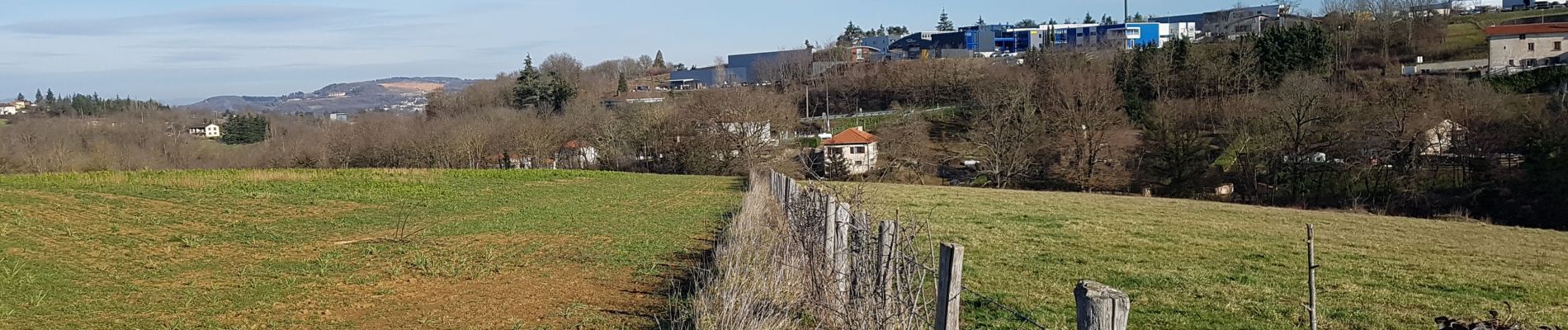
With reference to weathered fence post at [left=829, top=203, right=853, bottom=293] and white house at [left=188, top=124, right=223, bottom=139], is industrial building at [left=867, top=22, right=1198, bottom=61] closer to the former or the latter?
white house at [left=188, top=124, right=223, bottom=139]

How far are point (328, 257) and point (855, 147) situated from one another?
42.8 meters

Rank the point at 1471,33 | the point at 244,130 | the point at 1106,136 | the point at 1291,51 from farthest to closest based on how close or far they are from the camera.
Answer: the point at 244,130 < the point at 1471,33 < the point at 1291,51 < the point at 1106,136

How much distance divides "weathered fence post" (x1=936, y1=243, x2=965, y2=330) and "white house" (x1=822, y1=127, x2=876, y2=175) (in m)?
46.8

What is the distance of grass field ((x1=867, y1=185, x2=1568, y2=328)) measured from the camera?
978cm

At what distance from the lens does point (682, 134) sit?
170ft

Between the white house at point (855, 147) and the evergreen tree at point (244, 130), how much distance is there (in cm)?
5337

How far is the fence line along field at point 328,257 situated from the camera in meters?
9.31

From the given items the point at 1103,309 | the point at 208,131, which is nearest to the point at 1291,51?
the point at 1103,309

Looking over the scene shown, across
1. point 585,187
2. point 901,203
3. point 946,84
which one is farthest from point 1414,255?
point 946,84

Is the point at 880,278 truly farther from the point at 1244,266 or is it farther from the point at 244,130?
the point at 244,130

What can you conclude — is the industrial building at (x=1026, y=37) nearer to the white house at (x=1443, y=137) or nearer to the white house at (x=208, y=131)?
the white house at (x=208, y=131)

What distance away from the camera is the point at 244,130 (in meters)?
87.1

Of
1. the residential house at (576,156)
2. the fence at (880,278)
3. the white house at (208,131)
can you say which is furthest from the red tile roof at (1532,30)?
the white house at (208,131)

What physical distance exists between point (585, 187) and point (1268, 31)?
50.4m
